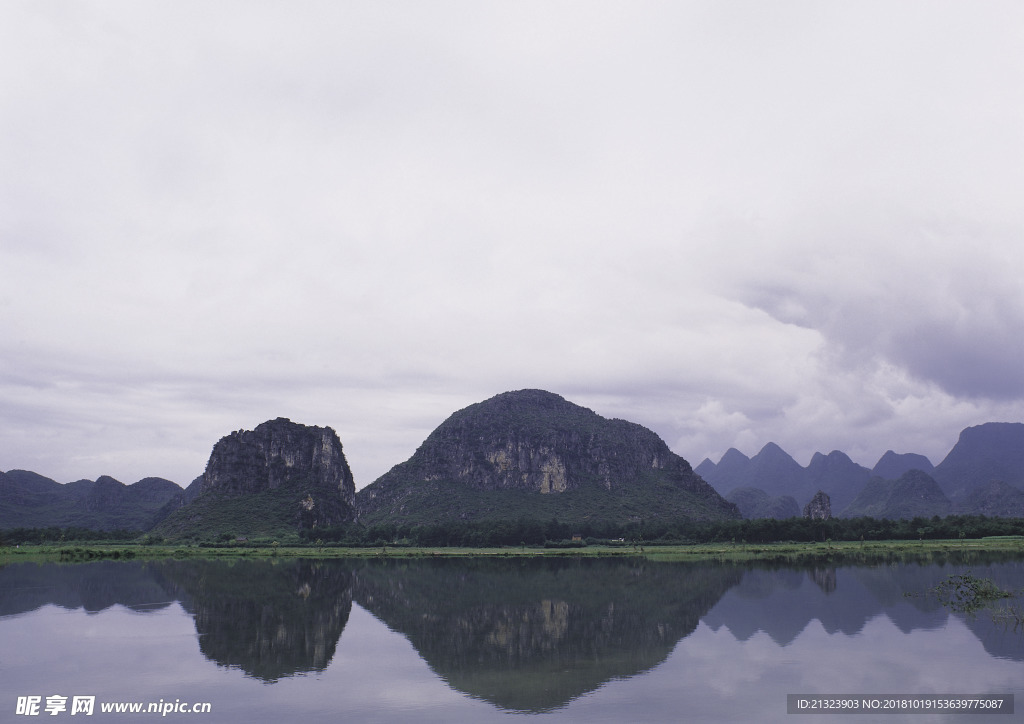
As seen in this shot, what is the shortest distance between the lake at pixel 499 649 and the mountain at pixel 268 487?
105 m

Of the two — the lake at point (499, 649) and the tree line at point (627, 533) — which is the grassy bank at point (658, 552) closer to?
the tree line at point (627, 533)

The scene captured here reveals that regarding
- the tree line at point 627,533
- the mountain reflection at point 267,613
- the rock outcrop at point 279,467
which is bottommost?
the tree line at point 627,533

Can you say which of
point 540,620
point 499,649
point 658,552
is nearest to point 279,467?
point 658,552

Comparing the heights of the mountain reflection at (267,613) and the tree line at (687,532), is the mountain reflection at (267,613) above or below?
above

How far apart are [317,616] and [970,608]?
135ft

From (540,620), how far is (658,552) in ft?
229

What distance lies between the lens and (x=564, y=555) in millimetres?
109625

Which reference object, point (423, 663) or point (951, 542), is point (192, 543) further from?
point (951, 542)

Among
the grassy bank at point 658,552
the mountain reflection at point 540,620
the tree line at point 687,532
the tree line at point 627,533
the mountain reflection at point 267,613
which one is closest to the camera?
the mountain reflection at point 540,620

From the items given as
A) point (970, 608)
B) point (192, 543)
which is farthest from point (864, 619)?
point (192, 543)

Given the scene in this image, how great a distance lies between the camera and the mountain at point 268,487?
163125 millimetres

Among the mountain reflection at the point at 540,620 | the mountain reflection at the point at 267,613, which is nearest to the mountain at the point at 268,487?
the mountain reflection at the point at 267,613

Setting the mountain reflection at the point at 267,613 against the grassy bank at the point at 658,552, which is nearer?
the mountain reflection at the point at 267,613

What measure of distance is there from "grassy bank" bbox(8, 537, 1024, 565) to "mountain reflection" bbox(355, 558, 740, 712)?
2275 centimetres
